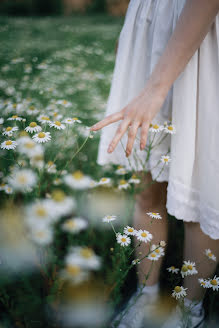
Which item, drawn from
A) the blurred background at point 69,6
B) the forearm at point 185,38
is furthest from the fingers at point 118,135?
the blurred background at point 69,6

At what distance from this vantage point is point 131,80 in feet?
2.66

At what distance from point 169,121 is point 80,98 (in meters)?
1.11

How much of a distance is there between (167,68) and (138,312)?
75 cm

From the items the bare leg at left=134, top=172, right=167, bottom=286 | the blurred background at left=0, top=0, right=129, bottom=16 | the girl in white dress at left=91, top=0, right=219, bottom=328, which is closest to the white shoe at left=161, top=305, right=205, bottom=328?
the girl in white dress at left=91, top=0, right=219, bottom=328

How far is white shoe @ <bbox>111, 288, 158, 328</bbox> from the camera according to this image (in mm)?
871

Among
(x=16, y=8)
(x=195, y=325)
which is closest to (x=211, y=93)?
(x=195, y=325)

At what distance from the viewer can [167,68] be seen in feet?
1.90

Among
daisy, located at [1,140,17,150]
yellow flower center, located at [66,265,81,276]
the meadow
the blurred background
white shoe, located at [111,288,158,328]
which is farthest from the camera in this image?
the blurred background

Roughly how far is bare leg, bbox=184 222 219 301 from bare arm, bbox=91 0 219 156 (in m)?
0.39

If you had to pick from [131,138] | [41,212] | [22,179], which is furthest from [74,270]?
[131,138]

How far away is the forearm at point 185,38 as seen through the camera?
0.54 meters

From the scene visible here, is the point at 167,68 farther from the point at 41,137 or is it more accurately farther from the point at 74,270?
the point at 74,270

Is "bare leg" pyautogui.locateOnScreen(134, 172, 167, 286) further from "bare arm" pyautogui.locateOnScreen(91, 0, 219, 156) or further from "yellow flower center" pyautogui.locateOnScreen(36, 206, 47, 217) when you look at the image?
"yellow flower center" pyautogui.locateOnScreen(36, 206, 47, 217)

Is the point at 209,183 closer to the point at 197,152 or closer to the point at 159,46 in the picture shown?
the point at 197,152
